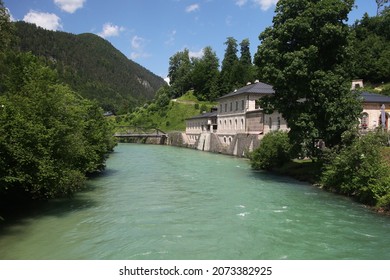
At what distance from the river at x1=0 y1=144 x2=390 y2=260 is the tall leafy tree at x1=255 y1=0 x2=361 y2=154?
497 centimetres

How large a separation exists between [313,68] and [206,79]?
82.9 metres

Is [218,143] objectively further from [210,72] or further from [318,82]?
[210,72]

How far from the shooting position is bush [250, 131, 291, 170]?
29875 millimetres

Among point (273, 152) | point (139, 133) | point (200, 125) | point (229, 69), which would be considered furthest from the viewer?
point (229, 69)

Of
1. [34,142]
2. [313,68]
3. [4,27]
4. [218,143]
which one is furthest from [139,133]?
[34,142]

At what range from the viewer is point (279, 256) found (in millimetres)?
10797

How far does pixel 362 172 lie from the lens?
58.5 ft

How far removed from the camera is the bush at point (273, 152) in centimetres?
2988

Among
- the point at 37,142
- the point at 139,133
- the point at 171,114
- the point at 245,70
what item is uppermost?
the point at 245,70

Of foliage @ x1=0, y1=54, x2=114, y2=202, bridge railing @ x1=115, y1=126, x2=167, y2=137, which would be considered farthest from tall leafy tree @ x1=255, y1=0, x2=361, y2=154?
bridge railing @ x1=115, y1=126, x2=167, y2=137

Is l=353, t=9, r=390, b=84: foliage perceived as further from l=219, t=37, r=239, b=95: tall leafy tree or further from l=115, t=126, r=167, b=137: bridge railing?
l=115, t=126, r=167, b=137: bridge railing

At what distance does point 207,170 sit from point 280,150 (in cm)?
673
